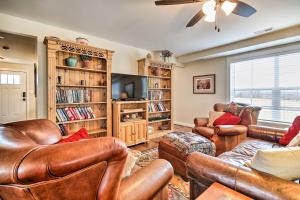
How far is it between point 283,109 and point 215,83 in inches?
66.1

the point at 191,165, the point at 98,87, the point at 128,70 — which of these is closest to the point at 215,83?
the point at 128,70

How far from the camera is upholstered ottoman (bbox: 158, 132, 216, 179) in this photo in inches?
79.7

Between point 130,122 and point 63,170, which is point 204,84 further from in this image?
point 63,170

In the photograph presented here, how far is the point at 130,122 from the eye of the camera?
340cm

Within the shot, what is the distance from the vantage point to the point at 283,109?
3.38m

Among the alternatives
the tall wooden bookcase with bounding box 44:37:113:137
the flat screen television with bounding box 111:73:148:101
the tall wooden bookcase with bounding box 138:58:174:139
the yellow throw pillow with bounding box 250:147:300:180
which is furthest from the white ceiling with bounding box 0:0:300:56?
the yellow throw pillow with bounding box 250:147:300:180

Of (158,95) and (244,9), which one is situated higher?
(244,9)

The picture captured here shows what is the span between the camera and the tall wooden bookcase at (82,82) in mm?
2570

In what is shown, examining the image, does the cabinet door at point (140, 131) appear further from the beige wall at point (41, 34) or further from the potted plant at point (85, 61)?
the beige wall at point (41, 34)

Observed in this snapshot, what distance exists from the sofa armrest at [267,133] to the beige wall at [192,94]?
1948 millimetres

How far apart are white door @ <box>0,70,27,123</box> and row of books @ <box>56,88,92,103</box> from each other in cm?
75

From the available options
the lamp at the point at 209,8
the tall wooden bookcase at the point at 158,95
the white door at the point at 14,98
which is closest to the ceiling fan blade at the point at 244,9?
the lamp at the point at 209,8

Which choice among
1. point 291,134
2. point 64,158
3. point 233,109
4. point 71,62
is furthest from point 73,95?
point 291,134

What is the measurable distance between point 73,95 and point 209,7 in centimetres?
258
